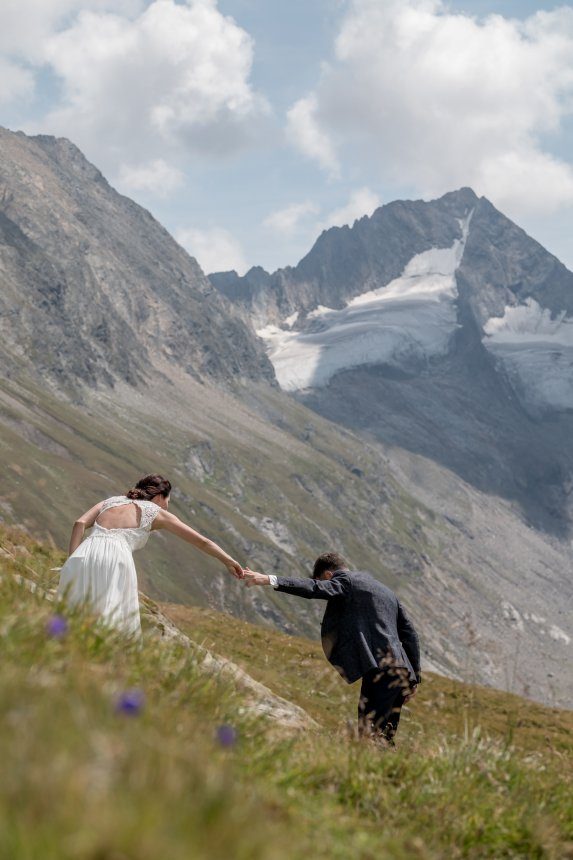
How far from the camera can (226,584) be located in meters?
169

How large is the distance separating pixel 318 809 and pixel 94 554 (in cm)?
532

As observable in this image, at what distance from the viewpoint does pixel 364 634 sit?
9.41 metres

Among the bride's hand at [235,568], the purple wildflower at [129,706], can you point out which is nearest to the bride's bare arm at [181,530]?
the bride's hand at [235,568]

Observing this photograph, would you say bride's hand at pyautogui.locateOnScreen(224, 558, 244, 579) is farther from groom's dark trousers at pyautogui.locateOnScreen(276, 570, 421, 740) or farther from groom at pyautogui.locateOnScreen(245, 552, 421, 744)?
groom's dark trousers at pyautogui.locateOnScreen(276, 570, 421, 740)

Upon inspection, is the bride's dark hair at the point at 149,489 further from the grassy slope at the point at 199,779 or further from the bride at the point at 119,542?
the grassy slope at the point at 199,779

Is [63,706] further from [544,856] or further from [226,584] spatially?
[226,584]

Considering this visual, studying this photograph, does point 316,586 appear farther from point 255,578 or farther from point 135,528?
point 135,528

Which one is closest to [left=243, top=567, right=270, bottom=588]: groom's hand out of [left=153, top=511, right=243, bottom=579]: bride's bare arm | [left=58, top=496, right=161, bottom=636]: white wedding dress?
[left=153, top=511, right=243, bottom=579]: bride's bare arm

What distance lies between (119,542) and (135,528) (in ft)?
1.12

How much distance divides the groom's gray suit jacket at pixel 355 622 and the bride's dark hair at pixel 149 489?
1.87m

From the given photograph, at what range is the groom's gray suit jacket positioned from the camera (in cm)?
931

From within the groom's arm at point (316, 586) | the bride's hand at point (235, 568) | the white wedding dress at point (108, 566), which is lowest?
the white wedding dress at point (108, 566)

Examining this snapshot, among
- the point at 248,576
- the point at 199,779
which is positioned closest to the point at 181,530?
the point at 248,576

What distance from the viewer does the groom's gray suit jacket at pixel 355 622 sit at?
9.31 metres
